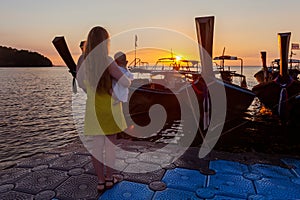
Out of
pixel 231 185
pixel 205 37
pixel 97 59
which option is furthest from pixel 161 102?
pixel 97 59

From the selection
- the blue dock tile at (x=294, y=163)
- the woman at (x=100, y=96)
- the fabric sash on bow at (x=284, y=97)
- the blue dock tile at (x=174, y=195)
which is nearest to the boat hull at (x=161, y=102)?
the fabric sash on bow at (x=284, y=97)

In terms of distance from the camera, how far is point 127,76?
288 centimetres

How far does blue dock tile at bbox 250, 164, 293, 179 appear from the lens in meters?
3.73

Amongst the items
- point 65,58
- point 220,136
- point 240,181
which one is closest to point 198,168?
point 240,181

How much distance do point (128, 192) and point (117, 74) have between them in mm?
1652

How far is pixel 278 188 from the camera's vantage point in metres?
3.27

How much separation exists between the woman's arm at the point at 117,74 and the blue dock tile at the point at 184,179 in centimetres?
170

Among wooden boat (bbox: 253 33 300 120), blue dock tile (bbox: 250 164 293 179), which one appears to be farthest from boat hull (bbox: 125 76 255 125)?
blue dock tile (bbox: 250 164 293 179)

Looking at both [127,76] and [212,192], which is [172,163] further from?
[127,76]

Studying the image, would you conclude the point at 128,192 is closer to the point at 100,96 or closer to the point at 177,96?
the point at 100,96

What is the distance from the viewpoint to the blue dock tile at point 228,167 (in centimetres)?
386

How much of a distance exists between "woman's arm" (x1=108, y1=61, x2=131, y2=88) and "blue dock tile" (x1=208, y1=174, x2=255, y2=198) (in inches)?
79.2

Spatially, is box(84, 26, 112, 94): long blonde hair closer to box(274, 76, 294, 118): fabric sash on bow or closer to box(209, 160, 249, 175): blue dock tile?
box(209, 160, 249, 175): blue dock tile

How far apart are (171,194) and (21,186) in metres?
2.19
